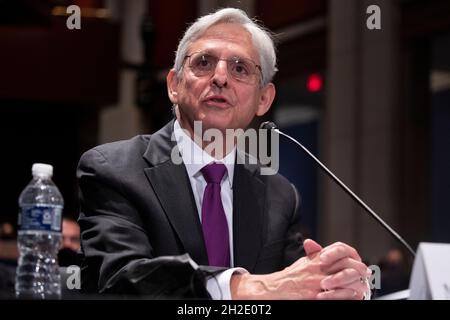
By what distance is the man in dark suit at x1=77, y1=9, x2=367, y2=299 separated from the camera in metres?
1.77

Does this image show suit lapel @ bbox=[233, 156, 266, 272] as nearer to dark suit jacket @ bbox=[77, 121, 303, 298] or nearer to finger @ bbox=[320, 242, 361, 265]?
dark suit jacket @ bbox=[77, 121, 303, 298]

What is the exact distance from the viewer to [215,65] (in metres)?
2.29

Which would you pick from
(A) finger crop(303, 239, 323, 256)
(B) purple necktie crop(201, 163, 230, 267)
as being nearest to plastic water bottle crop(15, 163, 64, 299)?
(B) purple necktie crop(201, 163, 230, 267)

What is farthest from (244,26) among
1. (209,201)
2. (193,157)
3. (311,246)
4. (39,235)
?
(39,235)

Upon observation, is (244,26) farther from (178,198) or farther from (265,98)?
(178,198)

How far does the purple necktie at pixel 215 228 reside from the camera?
2145mm

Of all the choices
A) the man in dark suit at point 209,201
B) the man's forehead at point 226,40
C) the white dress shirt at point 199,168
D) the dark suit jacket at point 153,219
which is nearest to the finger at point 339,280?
the man in dark suit at point 209,201

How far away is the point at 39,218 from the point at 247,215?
2.54 feet

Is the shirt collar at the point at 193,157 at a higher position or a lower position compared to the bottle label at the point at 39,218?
higher

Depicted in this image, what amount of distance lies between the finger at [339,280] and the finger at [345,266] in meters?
0.01

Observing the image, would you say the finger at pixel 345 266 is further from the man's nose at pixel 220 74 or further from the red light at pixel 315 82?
the red light at pixel 315 82

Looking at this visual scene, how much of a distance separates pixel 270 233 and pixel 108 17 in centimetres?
643

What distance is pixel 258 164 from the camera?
2523mm
